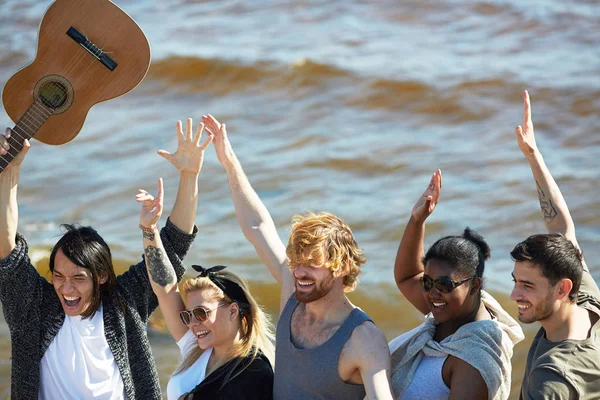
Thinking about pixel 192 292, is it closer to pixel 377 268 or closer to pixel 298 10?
pixel 377 268

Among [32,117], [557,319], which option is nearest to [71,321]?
[32,117]

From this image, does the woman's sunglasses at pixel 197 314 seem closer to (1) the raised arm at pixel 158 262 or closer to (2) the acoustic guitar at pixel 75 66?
(1) the raised arm at pixel 158 262

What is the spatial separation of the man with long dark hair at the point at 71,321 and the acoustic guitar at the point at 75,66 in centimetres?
20

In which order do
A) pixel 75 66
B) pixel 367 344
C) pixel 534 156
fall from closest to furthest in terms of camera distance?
pixel 367 344 < pixel 534 156 < pixel 75 66

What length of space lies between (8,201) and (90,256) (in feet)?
1.19

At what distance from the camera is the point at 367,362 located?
2.82 m

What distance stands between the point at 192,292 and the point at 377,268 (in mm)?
5141

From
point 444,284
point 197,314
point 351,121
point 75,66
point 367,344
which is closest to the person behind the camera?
point 367,344

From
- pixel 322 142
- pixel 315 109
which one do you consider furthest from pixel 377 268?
pixel 315 109

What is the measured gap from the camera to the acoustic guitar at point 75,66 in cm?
356

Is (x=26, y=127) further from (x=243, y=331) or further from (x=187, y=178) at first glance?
(x=243, y=331)

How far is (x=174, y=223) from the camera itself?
3551mm

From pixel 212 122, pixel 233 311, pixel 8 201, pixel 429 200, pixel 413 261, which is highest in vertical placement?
pixel 212 122

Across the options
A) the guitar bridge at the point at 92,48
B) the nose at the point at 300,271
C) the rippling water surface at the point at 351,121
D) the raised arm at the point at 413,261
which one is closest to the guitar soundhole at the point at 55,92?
the guitar bridge at the point at 92,48
